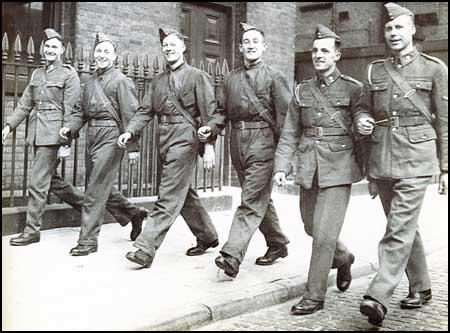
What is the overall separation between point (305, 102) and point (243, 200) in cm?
105

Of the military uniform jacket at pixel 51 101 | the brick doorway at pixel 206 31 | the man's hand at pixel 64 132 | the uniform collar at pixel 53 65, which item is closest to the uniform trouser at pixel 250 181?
the man's hand at pixel 64 132

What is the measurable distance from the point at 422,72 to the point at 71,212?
4751 millimetres

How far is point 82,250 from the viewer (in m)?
6.14

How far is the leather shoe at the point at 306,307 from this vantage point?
462 centimetres

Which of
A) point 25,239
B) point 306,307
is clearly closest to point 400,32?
point 306,307

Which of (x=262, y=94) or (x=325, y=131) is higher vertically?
(x=262, y=94)

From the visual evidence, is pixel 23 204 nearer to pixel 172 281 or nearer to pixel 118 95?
pixel 118 95

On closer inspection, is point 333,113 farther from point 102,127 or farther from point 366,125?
point 102,127

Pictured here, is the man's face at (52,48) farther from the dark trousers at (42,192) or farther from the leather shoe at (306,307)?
the leather shoe at (306,307)

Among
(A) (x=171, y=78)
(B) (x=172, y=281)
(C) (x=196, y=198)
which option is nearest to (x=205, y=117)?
(A) (x=171, y=78)

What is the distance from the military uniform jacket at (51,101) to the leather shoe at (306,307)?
327cm

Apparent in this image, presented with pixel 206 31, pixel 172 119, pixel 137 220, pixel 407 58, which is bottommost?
pixel 137 220

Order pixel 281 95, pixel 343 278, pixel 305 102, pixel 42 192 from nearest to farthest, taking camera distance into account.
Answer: pixel 305 102 < pixel 343 278 < pixel 281 95 < pixel 42 192

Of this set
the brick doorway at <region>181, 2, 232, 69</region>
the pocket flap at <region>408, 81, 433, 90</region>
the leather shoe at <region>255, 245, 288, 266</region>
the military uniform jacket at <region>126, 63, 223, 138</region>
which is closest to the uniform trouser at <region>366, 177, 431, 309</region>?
the pocket flap at <region>408, 81, 433, 90</region>
